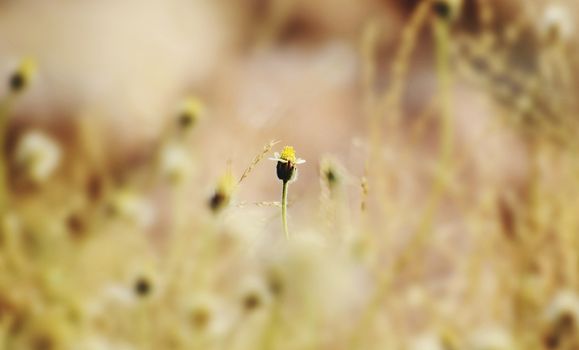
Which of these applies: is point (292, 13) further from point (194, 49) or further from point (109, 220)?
point (109, 220)

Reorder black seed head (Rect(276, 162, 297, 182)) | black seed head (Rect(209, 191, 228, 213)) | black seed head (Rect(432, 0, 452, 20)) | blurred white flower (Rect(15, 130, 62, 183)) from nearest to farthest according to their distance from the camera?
black seed head (Rect(276, 162, 297, 182))
black seed head (Rect(209, 191, 228, 213))
black seed head (Rect(432, 0, 452, 20))
blurred white flower (Rect(15, 130, 62, 183))

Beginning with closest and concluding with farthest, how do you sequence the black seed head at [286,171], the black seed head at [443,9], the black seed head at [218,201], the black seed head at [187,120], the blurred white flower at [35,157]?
the black seed head at [286,171] → the black seed head at [218,201] → the black seed head at [443,9] → the black seed head at [187,120] → the blurred white flower at [35,157]

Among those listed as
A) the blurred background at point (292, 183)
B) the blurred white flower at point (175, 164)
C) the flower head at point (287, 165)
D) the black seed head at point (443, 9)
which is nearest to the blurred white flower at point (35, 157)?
the blurred background at point (292, 183)

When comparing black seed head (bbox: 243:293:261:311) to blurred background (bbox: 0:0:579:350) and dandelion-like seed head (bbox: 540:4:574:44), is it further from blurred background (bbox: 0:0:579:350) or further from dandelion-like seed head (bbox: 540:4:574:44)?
dandelion-like seed head (bbox: 540:4:574:44)

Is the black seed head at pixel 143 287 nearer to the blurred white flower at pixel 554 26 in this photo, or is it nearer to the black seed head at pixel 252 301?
the black seed head at pixel 252 301

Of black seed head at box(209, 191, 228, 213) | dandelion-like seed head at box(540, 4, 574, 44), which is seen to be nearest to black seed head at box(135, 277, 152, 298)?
black seed head at box(209, 191, 228, 213)

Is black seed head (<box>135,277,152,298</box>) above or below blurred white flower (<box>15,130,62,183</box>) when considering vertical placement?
below

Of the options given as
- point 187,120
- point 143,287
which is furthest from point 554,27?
point 143,287

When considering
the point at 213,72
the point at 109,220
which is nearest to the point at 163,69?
the point at 213,72
